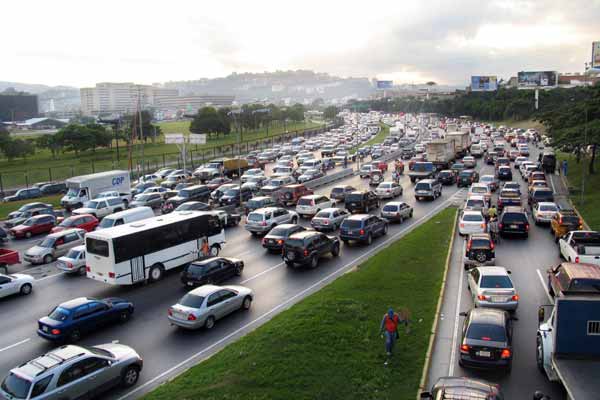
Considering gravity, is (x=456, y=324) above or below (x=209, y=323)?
above

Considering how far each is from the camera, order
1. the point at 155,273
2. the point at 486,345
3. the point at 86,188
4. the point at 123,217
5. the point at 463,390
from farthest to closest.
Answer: the point at 86,188 → the point at 123,217 → the point at 155,273 → the point at 486,345 → the point at 463,390

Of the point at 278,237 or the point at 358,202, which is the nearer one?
the point at 278,237

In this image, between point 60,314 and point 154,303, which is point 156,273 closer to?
point 154,303

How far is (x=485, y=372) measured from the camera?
44.9 ft

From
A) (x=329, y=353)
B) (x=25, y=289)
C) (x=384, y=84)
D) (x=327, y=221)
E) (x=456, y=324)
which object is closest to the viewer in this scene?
(x=329, y=353)

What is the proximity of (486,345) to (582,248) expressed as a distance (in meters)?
10.4

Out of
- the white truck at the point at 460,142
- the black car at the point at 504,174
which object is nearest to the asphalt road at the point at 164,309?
the black car at the point at 504,174

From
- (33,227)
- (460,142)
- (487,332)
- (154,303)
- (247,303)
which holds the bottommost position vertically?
(154,303)

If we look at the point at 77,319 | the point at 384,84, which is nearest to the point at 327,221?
the point at 77,319

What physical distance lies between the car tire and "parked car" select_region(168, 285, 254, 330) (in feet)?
18.3

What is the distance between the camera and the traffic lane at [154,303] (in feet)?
52.6

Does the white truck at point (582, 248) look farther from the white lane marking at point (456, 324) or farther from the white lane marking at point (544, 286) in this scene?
the white lane marking at point (456, 324)

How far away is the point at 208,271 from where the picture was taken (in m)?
21.7

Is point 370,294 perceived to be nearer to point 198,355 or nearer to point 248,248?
point 198,355
